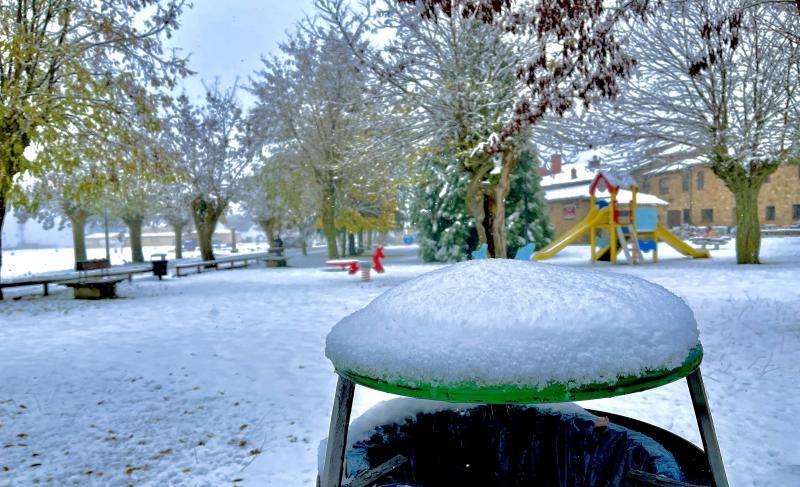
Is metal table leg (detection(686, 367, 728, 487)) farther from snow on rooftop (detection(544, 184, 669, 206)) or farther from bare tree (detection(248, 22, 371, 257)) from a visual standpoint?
snow on rooftop (detection(544, 184, 669, 206))

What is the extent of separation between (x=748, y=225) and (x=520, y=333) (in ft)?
58.3

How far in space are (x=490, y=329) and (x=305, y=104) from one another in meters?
22.8

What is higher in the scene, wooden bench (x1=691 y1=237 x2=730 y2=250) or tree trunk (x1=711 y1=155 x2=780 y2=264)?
tree trunk (x1=711 y1=155 x2=780 y2=264)

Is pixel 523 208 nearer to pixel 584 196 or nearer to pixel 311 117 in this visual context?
pixel 311 117

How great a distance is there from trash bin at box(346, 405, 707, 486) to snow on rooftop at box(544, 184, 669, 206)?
3425cm

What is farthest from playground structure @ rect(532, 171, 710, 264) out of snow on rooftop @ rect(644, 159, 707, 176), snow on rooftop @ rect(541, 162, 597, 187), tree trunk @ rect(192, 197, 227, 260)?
snow on rooftop @ rect(541, 162, 597, 187)

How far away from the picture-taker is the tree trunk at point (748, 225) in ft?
50.1

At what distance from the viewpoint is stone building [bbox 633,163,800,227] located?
39.8 metres

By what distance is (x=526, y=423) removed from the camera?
7.86ft

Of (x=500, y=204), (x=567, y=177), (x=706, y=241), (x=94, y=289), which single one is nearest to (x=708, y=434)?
(x=94, y=289)

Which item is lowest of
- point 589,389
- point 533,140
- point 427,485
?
point 427,485

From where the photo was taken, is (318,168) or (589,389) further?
(318,168)

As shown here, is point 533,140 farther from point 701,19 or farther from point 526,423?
point 526,423

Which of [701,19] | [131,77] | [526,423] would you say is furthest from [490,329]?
[701,19]
